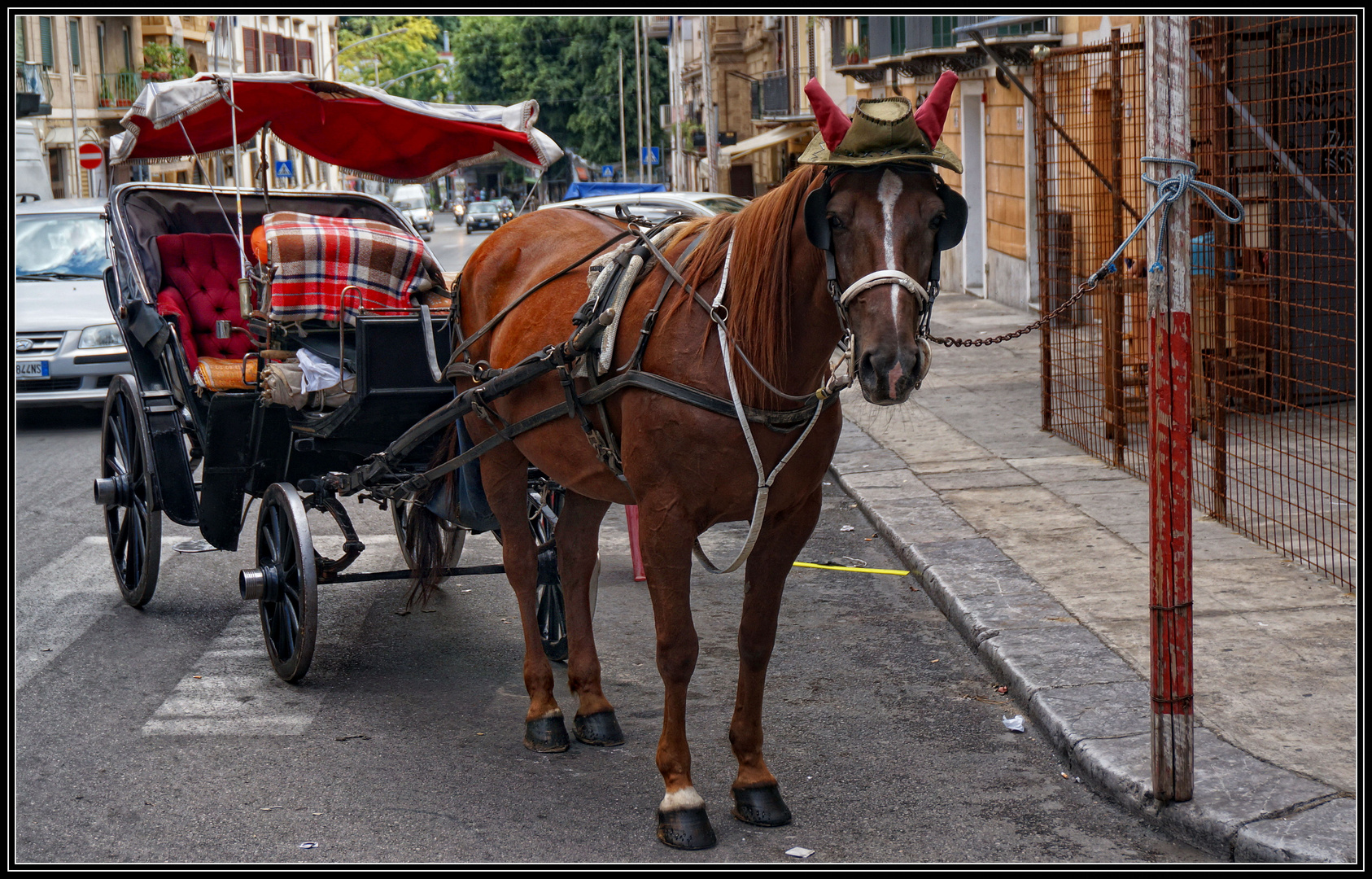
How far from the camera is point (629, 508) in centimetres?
712

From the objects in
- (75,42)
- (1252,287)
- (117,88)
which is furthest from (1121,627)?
(117,88)

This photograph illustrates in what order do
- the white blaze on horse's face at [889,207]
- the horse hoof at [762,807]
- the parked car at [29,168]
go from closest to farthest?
the white blaze on horse's face at [889,207], the horse hoof at [762,807], the parked car at [29,168]

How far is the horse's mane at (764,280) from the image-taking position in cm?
381

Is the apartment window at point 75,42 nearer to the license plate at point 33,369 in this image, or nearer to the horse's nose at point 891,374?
the license plate at point 33,369

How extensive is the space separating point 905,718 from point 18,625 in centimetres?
406

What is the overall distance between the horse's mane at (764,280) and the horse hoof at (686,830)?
123cm

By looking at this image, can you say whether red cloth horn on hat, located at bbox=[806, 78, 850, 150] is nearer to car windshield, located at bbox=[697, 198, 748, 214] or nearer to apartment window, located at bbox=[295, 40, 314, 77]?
car windshield, located at bbox=[697, 198, 748, 214]

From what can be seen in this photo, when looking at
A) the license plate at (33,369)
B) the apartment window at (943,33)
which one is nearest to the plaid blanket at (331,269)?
the license plate at (33,369)

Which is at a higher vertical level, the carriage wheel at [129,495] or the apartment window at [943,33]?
the apartment window at [943,33]

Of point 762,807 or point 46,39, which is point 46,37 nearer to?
point 46,39

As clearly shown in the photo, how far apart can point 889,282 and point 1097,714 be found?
2186mm

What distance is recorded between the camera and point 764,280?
152 inches

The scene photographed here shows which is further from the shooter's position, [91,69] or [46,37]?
[91,69]

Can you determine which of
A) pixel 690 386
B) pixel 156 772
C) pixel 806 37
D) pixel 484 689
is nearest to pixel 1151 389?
pixel 690 386
